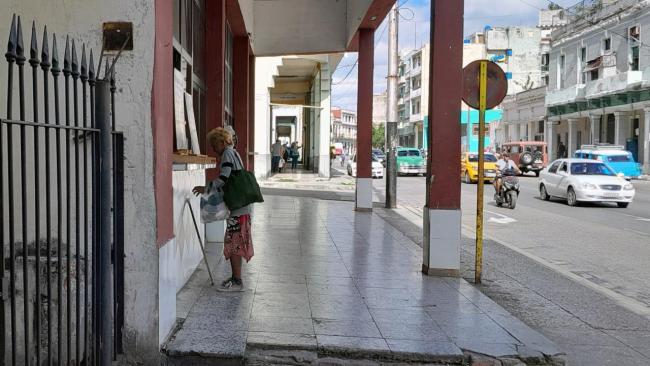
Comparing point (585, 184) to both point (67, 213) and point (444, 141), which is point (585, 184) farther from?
point (67, 213)

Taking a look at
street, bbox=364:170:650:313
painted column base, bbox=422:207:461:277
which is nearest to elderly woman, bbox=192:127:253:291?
painted column base, bbox=422:207:461:277

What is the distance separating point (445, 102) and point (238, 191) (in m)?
2.93

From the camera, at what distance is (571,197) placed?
1772 cm

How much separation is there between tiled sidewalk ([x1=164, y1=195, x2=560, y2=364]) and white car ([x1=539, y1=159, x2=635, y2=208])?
35.5 feet

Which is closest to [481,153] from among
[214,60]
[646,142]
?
[214,60]

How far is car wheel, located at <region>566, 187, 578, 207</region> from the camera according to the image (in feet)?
57.6

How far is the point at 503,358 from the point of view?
14.2 ft

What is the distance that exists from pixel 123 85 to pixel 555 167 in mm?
18099

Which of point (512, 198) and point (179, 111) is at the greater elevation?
point (179, 111)

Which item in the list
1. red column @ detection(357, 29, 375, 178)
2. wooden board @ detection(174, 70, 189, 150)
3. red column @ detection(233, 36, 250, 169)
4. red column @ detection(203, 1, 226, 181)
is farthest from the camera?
red column @ detection(357, 29, 375, 178)

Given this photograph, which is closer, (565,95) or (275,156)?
(275,156)

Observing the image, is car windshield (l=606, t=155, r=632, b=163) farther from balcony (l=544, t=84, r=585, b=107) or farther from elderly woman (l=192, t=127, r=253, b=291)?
elderly woman (l=192, t=127, r=253, b=291)

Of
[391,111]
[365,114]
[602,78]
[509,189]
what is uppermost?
[602,78]

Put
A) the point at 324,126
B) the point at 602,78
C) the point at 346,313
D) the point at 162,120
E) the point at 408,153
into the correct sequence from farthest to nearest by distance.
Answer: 1. the point at 602,78
2. the point at 408,153
3. the point at 324,126
4. the point at 346,313
5. the point at 162,120
